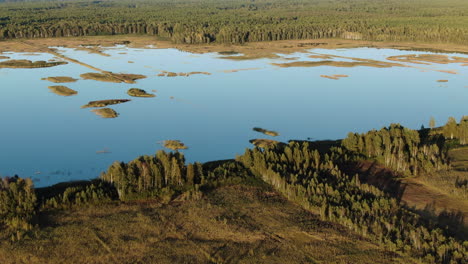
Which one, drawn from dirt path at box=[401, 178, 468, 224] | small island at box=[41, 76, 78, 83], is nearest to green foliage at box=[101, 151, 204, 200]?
dirt path at box=[401, 178, 468, 224]

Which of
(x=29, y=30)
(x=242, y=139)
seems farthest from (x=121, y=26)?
(x=242, y=139)

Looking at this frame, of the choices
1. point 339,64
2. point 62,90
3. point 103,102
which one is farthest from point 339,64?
point 62,90

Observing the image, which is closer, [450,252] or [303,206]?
Answer: [450,252]

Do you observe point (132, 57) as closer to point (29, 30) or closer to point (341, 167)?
point (29, 30)

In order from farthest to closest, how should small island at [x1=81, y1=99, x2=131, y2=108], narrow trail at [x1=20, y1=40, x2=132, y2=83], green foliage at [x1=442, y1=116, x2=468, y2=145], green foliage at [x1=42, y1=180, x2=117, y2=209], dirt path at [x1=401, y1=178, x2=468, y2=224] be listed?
1. narrow trail at [x1=20, y1=40, x2=132, y2=83]
2. small island at [x1=81, y1=99, x2=131, y2=108]
3. green foliage at [x1=442, y1=116, x2=468, y2=145]
4. dirt path at [x1=401, y1=178, x2=468, y2=224]
5. green foliage at [x1=42, y1=180, x2=117, y2=209]

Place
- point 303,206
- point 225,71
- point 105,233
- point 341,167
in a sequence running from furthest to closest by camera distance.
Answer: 1. point 225,71
2. point 341,167
3. point 303,206
4. point 105,233

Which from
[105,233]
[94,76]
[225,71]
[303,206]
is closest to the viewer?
[105,233]

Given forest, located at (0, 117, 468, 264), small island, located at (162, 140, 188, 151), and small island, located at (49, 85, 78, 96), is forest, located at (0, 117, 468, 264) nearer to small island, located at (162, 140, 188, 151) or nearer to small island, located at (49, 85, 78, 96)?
small island, located at (162, 140, 188, 151)
